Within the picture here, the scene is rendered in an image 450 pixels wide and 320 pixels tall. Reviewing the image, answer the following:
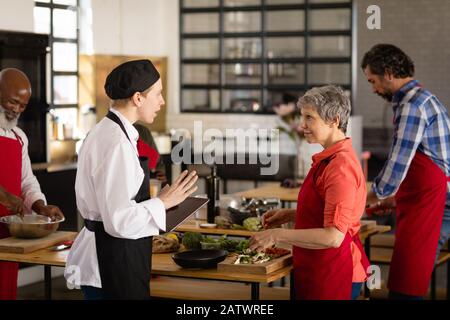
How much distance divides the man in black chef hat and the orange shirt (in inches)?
24.3

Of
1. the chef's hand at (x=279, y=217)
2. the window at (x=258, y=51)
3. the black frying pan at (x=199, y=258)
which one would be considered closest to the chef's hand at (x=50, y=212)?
the black frying pan at (x=199, y=258)

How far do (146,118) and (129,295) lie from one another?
68 centimetres

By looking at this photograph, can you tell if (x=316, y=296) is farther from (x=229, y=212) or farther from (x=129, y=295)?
(x=229, y=212)

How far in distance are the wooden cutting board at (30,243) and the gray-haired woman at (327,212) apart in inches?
45.7

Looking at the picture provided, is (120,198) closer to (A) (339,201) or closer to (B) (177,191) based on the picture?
(B) (177,191)

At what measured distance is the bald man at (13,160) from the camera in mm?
4398

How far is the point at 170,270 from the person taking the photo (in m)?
3.80

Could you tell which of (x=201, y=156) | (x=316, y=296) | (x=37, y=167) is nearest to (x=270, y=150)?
(x=201, y=156)

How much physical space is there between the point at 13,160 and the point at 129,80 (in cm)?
154

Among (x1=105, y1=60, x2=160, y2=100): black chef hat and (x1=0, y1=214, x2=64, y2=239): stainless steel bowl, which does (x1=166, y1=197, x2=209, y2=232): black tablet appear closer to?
(x1=105, y1=60, x2=160, y2=100): black chef hat

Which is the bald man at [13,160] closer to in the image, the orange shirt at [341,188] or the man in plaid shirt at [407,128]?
the orange shirt at [341,188]

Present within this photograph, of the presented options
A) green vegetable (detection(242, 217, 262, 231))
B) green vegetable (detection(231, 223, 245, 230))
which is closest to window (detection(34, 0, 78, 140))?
green vegetable (detection(231, 223, 245, 230))

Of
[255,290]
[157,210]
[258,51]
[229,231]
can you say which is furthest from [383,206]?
[258,51]

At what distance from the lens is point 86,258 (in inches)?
129
